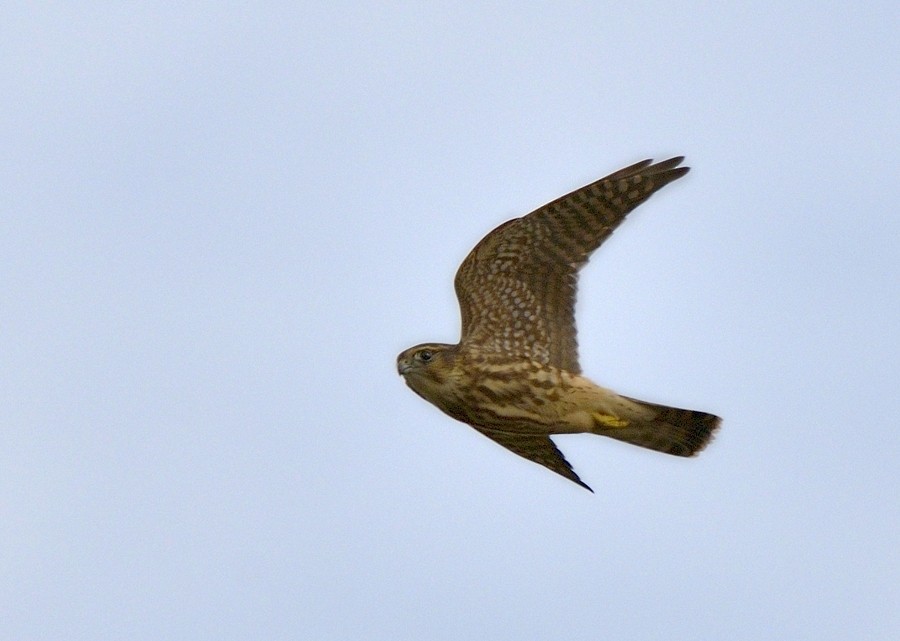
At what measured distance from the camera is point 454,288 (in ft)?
68.6

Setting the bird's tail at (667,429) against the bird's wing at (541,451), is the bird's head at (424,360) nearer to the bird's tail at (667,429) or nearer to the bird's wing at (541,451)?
the bird's wing at (541,451)

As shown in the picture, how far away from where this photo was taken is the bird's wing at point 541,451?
68.3ft

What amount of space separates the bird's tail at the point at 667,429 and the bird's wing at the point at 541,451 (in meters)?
0.61

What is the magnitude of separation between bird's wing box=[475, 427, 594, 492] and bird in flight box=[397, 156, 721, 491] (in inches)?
4.9

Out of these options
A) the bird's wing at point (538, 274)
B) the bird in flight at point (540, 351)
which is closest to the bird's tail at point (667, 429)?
the bird in flight at point (540, 351)

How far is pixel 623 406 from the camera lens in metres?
20.2

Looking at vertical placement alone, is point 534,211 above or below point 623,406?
above

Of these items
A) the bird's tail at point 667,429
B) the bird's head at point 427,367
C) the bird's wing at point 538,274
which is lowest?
the bird's tail at point 667,429

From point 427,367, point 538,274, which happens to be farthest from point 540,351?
point 427,367

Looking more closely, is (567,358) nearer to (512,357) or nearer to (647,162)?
(512,357)

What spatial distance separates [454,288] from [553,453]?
1.59m

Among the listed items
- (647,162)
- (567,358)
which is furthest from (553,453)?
(647,162)

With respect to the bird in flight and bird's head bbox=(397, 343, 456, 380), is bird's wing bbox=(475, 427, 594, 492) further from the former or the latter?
bird's head bbox=(397, 343, 456, 380)

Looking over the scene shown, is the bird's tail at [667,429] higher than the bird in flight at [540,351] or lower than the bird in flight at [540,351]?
lower
